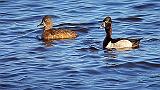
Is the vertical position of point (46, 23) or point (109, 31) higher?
point (46, 23)

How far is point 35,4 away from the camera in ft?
78.7

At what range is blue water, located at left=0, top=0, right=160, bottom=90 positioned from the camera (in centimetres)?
1488

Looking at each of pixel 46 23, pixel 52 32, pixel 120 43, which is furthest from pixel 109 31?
pixel 46 23

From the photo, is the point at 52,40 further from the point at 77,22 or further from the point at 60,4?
the point at 60,4

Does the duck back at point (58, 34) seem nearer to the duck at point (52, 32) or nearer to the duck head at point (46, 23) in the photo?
the duck at point (52, 32)

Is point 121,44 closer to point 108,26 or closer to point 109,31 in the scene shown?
point 109,31

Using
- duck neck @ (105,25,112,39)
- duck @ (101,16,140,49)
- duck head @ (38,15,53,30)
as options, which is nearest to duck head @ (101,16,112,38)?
duck neck @ (105,25,112,39)

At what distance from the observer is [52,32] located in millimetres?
19719

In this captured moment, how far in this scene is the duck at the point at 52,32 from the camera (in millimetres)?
19297

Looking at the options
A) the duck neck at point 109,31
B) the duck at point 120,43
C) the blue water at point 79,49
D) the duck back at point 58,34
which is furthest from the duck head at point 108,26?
the duck back at point 58,34

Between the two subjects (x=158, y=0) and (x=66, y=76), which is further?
(x=158, y=0)

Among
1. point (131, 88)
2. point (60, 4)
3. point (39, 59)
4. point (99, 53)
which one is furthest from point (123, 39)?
point (60, 4)

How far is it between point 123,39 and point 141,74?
8.89ft

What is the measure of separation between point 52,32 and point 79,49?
6.78ft
